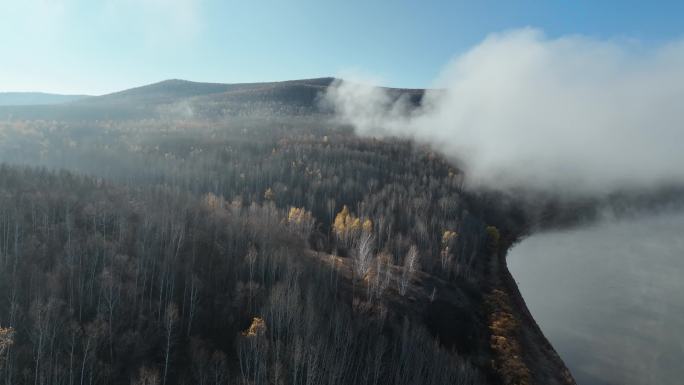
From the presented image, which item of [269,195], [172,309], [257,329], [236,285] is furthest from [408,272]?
[269,195]

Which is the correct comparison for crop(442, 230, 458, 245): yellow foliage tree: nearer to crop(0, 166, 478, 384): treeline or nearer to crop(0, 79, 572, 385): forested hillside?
crop(0, 79, 572, 385): forested hillside

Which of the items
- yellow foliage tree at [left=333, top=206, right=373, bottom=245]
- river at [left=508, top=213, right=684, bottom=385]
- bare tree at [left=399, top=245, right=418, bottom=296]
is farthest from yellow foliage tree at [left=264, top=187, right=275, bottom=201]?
river at [left=508, top=213, right=684, bottom=385]

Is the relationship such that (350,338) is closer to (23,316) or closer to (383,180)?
(23,316)

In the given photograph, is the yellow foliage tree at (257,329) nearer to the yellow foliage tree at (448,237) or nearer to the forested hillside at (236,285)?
the forested hillside at (236,285)

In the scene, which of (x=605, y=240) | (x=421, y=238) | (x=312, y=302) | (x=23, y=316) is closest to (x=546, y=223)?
(x=605, y=240)

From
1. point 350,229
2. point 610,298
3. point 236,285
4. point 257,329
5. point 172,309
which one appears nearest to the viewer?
point 257,329

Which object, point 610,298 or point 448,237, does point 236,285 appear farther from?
point 610,298
